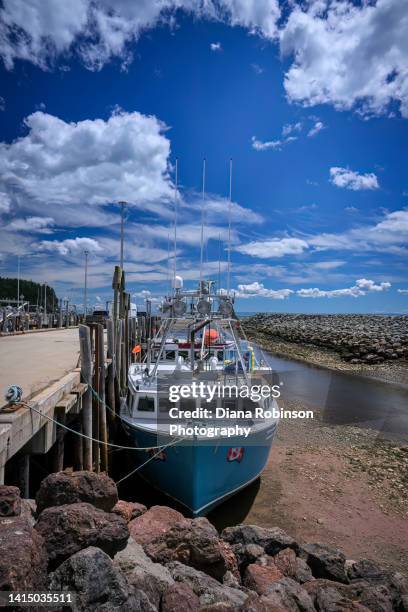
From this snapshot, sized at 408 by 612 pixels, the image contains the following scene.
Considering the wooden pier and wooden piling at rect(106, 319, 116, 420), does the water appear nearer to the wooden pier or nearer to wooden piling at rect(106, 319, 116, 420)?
wooden piling at rect(106, 319, 116, 420)

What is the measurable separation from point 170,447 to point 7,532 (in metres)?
4.64

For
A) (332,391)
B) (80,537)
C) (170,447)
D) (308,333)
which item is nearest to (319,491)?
(170,447)

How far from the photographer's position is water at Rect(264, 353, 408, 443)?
16625 mm

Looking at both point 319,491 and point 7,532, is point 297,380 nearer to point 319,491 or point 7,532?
point 319,491

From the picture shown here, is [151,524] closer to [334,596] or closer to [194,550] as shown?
[194,550]

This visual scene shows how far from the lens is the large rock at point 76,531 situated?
4.33 metres

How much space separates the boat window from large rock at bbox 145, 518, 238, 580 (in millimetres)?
3937

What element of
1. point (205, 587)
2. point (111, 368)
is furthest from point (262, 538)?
point (111, 368)

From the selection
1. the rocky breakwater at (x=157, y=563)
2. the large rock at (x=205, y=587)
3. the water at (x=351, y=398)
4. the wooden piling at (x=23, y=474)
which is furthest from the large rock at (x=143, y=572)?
the water at (x=351, y=398)

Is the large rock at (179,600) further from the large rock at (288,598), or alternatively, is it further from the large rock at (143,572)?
the large rock at (288,598)

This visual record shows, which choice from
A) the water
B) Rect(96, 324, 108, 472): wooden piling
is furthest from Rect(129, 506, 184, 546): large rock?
the water

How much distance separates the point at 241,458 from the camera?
866 cm

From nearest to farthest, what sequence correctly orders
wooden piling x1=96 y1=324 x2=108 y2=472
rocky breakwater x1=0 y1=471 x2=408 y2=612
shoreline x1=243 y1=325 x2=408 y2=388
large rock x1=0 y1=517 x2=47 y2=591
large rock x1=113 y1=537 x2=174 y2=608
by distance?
large rock x1=0 y1=517 x2=47 y2=591 < rocky breakwater x1=0 y1=471 x2=408 y2=612 < large rock x1=113 y1=537 x2=174 y2=608 < wooden piling x1=96 y1=324 x2=108 y2=472 < shoreline x1=243 y1=325 x2=408 y2=388

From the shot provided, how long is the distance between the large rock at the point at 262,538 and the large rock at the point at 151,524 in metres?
0.99
